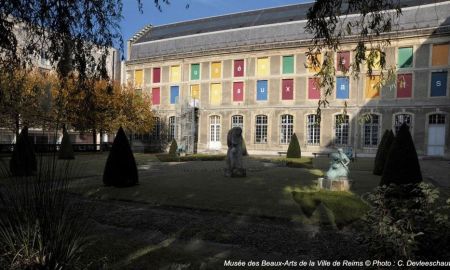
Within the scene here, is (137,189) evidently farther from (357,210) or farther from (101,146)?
(101,146)

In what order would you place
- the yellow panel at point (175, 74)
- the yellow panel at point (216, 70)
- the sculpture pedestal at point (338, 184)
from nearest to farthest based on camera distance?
1. the sculpture pedestal at point (338, 184)
2. the yellow panel at point (216, 70)
3. the yellow panel at point (175, 74)

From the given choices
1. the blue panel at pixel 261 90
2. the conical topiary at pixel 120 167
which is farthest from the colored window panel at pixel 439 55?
the conical topiary at pixel 120 167

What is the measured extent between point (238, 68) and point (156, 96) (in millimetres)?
9563

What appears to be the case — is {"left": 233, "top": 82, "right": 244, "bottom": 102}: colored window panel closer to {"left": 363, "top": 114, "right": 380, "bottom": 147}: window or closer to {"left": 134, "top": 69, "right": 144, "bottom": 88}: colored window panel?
{"left": 134, "top": 69, "right": 144, "bottom": 88}: colored window panel

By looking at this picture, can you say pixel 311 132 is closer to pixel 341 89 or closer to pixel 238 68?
pixel 341 89

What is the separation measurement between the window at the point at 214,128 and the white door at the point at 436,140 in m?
17.4

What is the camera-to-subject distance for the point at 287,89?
109 ft

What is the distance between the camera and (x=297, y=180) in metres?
13.3

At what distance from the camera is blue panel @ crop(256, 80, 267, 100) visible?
34281mm

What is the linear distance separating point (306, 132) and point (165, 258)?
2798cm

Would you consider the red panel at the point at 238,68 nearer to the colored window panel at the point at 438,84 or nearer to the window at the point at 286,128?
the window at the point at 286,128

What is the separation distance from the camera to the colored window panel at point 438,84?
92.1 ft

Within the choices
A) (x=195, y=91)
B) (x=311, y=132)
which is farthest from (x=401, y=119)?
(x=195, y=91)

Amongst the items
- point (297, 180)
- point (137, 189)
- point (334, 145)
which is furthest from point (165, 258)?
point (334, 145)
